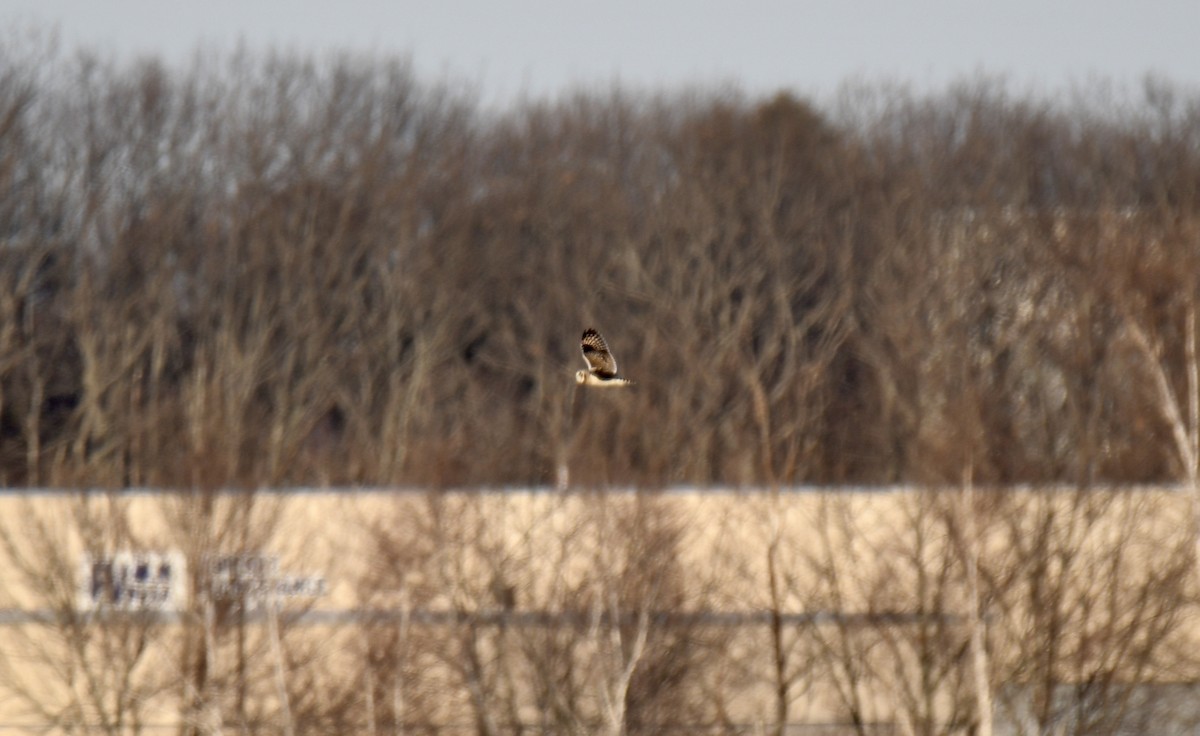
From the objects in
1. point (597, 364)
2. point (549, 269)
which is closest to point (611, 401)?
point (549, 269)

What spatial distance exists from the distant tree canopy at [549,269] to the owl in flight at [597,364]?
2417 centimetres

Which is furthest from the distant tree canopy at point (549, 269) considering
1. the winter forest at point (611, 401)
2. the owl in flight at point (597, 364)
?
the owl in flight at point (597, 364)

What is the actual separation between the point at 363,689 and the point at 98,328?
73.6 feet

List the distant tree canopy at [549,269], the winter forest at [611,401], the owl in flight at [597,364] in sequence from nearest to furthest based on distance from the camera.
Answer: the owl in flight at [597,364], the winter forest at [611,401], the distant tree canopy at [549,269]

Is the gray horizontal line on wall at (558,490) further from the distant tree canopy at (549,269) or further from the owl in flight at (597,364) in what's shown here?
the owl in flight at (597,364)

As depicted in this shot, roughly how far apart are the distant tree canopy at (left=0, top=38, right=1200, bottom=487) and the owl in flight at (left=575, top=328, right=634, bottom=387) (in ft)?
79.3

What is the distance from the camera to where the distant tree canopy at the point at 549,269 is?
40.8 meters

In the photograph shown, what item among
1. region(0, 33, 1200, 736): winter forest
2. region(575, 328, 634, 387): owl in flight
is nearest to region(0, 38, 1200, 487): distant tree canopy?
region(0, 33, 1200, 736): winter forest

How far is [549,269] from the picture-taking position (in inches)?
2025

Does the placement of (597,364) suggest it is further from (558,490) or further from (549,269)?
(549,269)

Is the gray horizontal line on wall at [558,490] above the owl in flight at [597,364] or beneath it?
above

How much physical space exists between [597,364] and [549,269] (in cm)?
4054

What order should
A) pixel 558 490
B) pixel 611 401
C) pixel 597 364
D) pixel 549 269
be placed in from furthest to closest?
pixel 549 269 < pixel 611 401 < pixel 558 490 < pixel 597 364

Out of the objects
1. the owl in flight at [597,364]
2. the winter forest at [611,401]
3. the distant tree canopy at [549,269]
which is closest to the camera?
the owl in flight at [597,364]
